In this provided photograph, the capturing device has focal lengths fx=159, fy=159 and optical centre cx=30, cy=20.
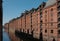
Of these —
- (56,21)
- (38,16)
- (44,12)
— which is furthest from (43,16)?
(56,21)

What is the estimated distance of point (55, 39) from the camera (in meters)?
43.9

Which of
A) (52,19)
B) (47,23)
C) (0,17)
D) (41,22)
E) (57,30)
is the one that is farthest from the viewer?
(41,22)

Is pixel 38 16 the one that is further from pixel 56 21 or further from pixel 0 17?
pixel 0 17

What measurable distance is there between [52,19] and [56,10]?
361 cm

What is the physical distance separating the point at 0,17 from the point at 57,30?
105ft

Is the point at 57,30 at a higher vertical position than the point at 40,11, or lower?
lower

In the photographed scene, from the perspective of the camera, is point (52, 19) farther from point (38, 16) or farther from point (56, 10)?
point (38, 16)

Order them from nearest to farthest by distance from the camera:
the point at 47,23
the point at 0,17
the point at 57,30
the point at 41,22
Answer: the point at 0,17 → the point at 57,30 → the point at 47,23 → the point at 41,22

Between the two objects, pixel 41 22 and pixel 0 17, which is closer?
pixel 0 17

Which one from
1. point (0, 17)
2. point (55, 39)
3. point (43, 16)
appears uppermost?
point (43, 16)

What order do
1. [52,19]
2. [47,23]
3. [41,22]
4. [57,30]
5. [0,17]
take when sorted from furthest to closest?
[41,22], [47,23], [52,19], [57,30], [0,17]

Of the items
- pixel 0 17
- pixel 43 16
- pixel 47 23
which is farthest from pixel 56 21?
pixel 0 17

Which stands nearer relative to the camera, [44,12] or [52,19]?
[52,19]

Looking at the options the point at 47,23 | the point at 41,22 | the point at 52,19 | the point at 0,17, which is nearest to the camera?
the point at 0,17
